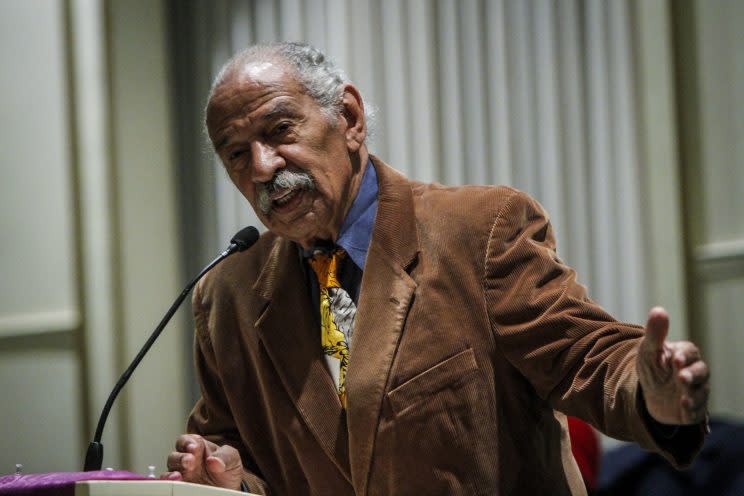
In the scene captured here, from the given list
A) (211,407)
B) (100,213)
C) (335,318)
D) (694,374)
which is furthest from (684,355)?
(100,213)

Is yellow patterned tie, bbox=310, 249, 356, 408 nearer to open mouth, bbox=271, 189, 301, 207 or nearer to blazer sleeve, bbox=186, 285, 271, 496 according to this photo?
open mouth, bbox=271, 189, 301, 207

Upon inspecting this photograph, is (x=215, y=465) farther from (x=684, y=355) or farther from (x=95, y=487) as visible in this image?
(x=684, y=355)

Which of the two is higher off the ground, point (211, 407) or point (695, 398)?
point (695, 398)

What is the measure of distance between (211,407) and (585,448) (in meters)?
1.41

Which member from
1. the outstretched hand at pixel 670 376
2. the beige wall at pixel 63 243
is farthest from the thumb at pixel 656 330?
the beige wall at pixel 63 243

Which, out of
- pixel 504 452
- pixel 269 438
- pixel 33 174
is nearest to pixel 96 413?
pixel 33 174

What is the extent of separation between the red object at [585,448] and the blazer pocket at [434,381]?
4.48 ft

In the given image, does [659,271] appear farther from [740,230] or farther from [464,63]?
[464,63]

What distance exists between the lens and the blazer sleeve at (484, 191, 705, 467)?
4.78 feet

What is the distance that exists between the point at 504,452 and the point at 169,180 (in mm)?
2660

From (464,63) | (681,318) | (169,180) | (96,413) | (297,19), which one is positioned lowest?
(96,413)

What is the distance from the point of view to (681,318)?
3639 millimetres

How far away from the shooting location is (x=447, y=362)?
176cm

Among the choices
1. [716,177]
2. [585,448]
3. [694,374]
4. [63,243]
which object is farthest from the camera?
[63,243]
